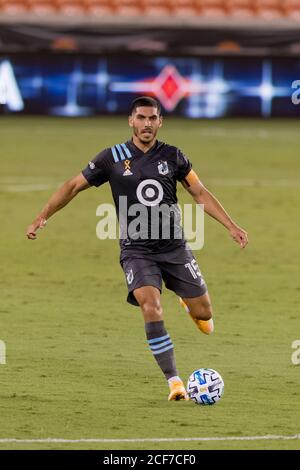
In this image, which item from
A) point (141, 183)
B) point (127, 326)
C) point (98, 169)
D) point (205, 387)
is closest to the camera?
point (205, 387)

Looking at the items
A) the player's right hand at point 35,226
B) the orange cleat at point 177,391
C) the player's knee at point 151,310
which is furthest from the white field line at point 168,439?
the player's right hand at point 35,226

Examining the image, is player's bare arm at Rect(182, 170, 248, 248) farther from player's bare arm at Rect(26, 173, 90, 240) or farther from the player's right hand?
the player's right hand

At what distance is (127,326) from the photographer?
12.8 metres

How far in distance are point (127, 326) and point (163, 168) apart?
309cm

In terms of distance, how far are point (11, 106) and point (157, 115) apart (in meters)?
24.0

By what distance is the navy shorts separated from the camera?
9.89m

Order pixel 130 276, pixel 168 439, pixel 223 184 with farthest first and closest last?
pixel 223 184
pixel 130 276
pixel 168 439

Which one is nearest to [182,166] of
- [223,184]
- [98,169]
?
[98,169]

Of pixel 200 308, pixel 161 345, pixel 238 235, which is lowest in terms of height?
pixel 161 345

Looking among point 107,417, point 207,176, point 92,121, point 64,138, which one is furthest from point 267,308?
point 92,121

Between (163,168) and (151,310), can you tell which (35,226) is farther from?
(151,310)

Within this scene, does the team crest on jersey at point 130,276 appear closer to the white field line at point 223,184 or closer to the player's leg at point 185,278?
the player's leg at point 185,278

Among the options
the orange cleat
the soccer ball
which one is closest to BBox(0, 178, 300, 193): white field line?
the orange cleat

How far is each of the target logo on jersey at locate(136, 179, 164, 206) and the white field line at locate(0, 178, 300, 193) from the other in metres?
12.7
